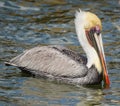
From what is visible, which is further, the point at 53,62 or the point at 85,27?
the point at 85,27

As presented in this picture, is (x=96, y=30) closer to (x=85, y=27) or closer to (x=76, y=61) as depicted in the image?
(x=85, y=27)

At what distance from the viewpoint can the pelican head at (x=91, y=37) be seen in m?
11.7

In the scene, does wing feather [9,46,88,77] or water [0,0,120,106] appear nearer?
water [0,0,120,106]

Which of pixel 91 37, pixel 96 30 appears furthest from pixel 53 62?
pixel 96 30

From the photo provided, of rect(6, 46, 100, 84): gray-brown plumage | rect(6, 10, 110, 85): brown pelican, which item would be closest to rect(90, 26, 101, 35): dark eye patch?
rect(6, 10, 110, 85): brown pelican

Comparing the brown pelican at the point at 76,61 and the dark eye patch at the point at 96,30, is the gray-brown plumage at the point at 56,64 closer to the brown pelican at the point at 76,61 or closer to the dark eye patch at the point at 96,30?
the brown pelican at the point at 76,61

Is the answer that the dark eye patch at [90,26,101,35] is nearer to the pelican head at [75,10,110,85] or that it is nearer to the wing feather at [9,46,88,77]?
the pelican head at [75,10,110,85]

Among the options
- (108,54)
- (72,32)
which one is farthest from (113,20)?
(108,54)

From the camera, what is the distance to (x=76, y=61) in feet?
38.0

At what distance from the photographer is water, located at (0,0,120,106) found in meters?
10.3

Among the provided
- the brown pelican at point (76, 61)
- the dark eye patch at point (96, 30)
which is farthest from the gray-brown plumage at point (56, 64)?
the dark eye patch at point (96, 30)

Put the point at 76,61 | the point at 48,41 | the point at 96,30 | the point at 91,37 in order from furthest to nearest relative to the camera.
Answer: the point at 48,41, the point at 91,37, the point at 96,30, the point at 76,61

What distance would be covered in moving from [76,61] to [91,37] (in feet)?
2.11

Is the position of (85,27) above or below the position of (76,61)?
above
